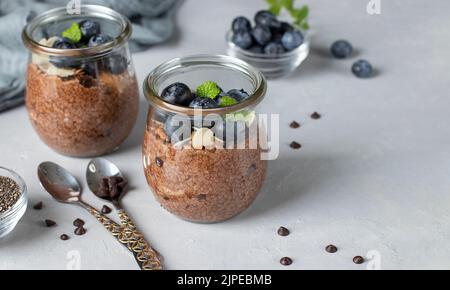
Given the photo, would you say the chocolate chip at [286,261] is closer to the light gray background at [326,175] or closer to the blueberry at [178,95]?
the light gray background at [326,175]

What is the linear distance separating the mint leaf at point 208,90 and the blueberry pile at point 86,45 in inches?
11.7

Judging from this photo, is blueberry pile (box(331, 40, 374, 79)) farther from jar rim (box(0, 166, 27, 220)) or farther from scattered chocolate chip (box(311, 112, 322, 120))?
jar rim (box(0, 166, 27, 220))

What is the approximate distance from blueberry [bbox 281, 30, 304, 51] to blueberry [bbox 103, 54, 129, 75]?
0.64 meters

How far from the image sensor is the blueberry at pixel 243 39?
2.27 metres

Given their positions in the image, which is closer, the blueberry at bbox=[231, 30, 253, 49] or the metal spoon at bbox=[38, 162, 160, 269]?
the metal spoon at bbox=[38, 162, 160, 269]

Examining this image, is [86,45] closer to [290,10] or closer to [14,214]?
[14,214]

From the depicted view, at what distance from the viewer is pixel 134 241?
Result: 158 centimetres

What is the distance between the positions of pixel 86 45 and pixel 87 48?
106 mm

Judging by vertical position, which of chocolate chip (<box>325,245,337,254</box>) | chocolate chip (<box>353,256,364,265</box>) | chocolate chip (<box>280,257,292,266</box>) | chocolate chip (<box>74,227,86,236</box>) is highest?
chocolate chip (<box>353,256,364,265</box>)

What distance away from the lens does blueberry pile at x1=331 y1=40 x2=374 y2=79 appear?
223 centimetres

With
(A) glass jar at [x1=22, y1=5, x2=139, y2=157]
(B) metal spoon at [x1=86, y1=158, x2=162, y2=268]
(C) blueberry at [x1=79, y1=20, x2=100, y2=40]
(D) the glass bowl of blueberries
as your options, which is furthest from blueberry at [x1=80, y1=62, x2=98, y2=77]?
(D) the glass bowl of blueberries

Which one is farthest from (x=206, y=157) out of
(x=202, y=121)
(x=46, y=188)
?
(x=46, y=188)

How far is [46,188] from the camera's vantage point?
1750 mm
